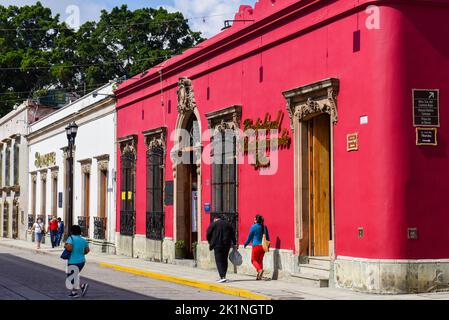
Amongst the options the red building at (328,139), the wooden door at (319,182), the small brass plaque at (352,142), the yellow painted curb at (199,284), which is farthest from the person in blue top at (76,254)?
the small brass plaque at (352,142)

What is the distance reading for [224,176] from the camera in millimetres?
22531

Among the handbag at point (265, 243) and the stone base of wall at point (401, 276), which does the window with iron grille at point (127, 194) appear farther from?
the stone base of wall at point (401, 276)

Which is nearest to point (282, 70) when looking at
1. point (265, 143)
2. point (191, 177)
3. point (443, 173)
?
point (265, 143)

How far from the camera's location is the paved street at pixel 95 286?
51.8 ft

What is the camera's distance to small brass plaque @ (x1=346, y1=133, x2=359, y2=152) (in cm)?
1619

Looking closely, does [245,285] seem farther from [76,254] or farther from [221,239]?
[76,254]

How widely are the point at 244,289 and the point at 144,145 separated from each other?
517 inches

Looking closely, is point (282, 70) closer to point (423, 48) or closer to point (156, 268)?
point (423, 48)

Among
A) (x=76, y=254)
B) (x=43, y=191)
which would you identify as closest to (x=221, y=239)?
(x=76, y=254)

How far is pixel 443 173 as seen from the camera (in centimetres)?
1568

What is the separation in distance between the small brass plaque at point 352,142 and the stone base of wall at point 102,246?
1737cm

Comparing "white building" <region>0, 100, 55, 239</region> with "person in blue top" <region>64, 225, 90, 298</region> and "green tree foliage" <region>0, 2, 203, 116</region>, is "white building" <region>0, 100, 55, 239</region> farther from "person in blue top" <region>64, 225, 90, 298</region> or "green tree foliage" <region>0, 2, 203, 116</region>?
"person in blue top" <region>64, 225, 90, 298</region>

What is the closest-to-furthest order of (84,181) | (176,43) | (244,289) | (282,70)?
1. (244,289)
2. (282,70)
3. (84,181)
4. (176,43)

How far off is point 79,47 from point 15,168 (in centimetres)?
1733
